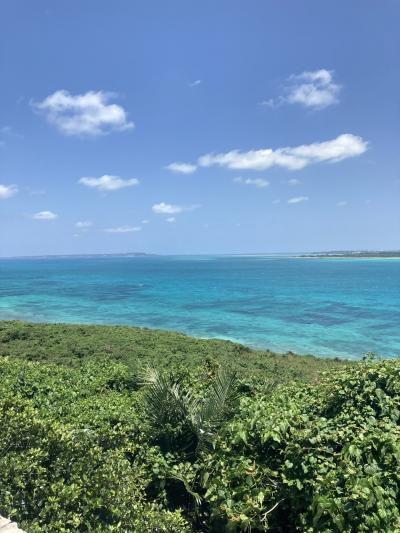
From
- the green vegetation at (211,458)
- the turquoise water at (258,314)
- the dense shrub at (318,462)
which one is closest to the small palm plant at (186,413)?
the green vegetation at (211,458)

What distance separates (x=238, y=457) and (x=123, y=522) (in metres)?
1.71

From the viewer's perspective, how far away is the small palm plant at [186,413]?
6281mm

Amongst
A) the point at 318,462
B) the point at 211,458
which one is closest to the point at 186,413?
the point at 211,458

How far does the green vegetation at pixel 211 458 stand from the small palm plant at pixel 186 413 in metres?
0.02

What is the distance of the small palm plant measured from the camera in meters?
6.28

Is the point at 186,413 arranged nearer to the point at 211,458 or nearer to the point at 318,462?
the point at 211,458

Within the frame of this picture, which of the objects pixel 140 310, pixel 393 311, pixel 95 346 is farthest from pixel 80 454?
pixel 393 311

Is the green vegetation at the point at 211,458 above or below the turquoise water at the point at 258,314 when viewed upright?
above

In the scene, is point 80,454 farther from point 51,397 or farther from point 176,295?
point 176,295

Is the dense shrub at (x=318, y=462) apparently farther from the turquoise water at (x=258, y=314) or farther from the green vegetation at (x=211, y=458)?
the turquoise water at (x=258, y=314)

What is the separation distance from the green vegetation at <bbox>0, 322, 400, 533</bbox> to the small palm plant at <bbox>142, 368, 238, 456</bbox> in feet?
0.06

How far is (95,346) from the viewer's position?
65.0ft

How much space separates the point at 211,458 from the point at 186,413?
98 cm

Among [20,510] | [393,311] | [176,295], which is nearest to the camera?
[20,510]
